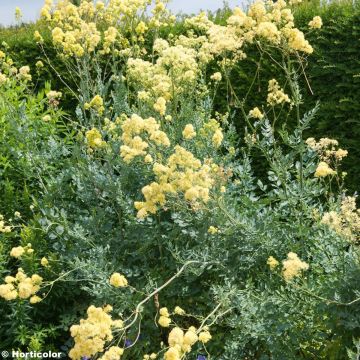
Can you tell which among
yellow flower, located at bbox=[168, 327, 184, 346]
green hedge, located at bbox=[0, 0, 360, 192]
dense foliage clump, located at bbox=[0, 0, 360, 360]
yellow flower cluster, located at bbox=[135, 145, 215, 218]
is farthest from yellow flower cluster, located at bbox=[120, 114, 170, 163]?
green hedge, located at bbox=[0, 0, 360, 192]

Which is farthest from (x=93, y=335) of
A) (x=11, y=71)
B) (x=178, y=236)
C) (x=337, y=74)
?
(x=337, y=74)

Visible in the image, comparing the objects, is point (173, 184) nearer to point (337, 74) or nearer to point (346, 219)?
point (346, 219)

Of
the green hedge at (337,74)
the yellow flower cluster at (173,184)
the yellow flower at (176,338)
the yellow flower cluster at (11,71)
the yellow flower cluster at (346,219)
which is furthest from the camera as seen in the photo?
the green hedge at (337,74)

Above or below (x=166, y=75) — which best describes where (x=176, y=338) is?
below

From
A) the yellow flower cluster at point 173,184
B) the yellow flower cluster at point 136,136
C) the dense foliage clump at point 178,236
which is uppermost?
the yellow flower cluster at point 136,136

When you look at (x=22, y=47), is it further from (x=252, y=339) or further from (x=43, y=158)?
(x=252, y=339)

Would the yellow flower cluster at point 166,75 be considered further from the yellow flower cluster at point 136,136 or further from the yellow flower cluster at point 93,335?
the yellow flower cluster at point 93,335

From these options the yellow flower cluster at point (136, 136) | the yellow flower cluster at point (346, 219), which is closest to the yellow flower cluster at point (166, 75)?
the yellow flower cluster at point (136, 136)

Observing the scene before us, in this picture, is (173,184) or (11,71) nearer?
(173,184)

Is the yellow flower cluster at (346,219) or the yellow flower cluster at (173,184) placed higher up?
the yellow flower cluster at (173,184)

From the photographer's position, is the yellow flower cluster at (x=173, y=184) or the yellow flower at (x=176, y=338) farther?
the yellow flower cluster at (x=173, y=184)

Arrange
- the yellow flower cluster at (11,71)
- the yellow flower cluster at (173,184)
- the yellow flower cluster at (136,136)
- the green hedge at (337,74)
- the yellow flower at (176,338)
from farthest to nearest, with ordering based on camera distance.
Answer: the green hedge at (337,74)
the yellow flower cluster at (11,71)
the yellow flower cluster at (136,136)
the yellow flower cluster at (173,184)
the yellow flower at (176,338)

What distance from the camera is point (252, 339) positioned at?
358cm

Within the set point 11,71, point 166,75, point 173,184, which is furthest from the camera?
point 11,71
